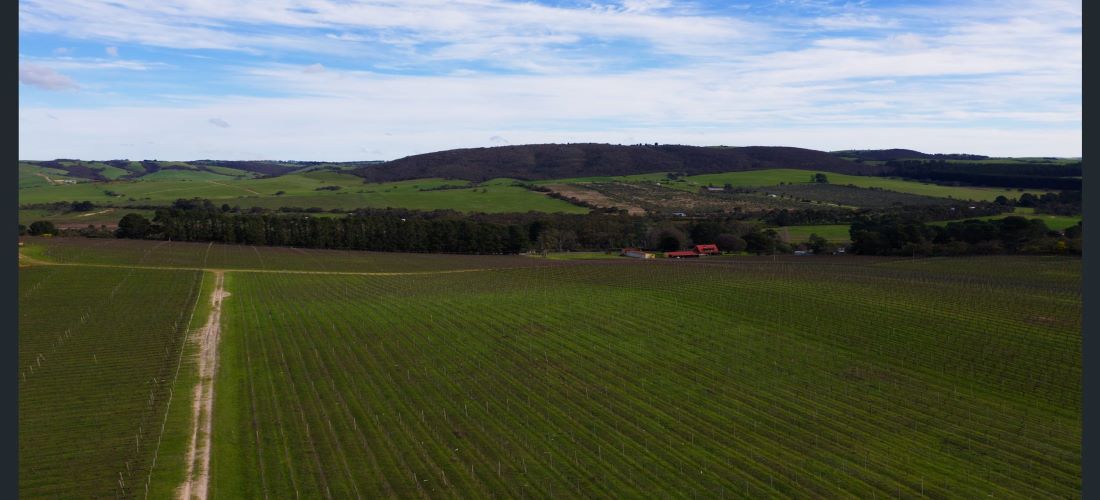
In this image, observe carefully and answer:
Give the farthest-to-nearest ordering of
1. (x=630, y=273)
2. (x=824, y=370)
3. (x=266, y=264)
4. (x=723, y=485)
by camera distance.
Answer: (x=266, y=264) < (x=630, y=273) < (x=824, y=370) < (x=723, y=485)

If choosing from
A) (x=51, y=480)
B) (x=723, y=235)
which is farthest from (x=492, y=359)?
(x=723, y=235)

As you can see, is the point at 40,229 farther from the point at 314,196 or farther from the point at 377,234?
the point at 314,196

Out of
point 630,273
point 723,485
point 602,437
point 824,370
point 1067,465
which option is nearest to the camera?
point 723,485

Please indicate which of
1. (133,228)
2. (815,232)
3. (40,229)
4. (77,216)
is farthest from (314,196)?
(815,232)

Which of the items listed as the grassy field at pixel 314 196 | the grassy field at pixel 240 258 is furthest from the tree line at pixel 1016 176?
the grassy field at pixel 240 258

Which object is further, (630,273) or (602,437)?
(630,273)

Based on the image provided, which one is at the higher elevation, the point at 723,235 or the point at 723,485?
the point at 723,235

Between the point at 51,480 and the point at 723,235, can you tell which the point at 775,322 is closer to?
the point at 51,480
